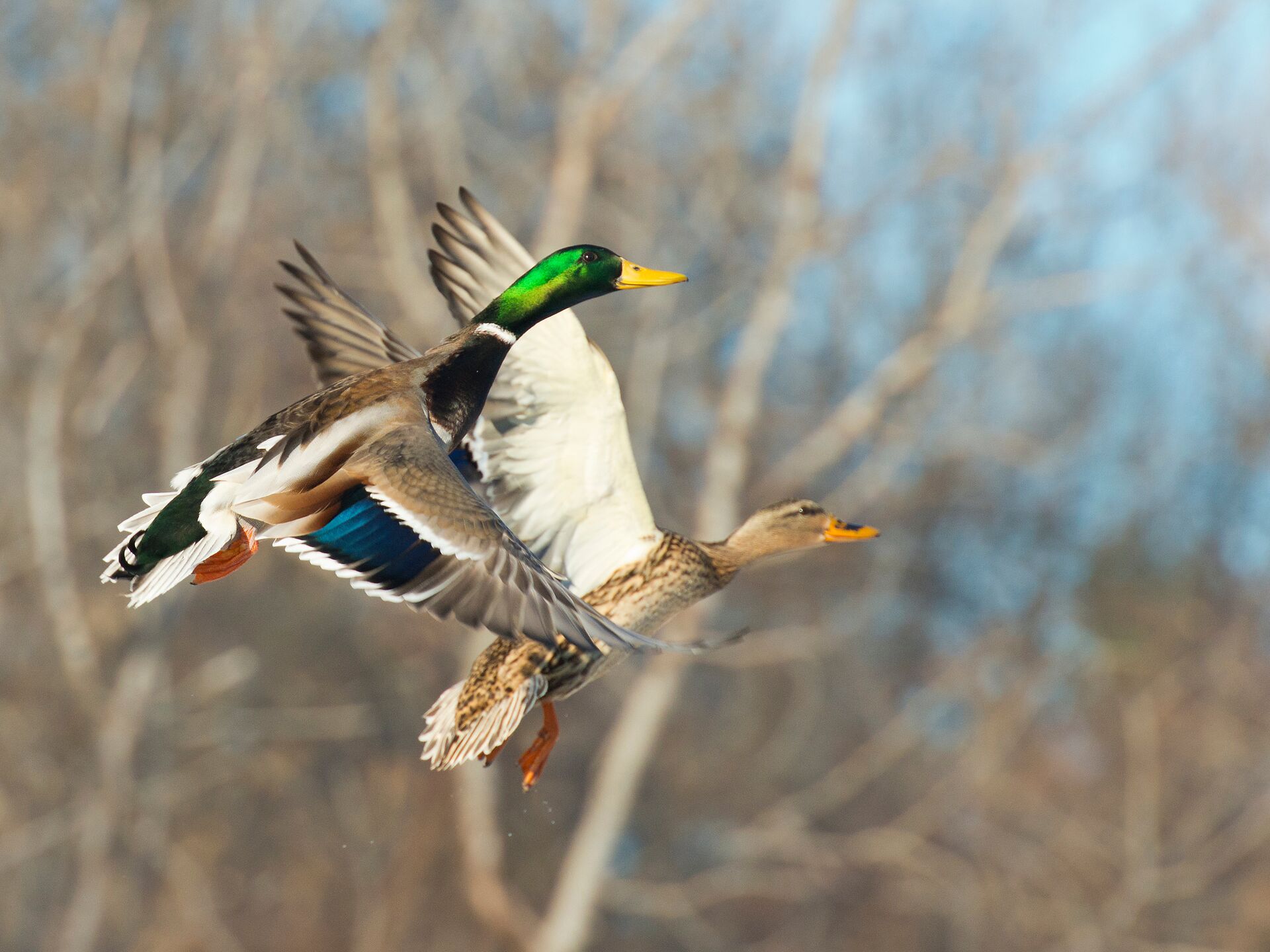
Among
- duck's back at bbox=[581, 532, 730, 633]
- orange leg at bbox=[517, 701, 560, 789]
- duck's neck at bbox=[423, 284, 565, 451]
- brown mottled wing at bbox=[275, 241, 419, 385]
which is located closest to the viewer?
duck's neck at bbox=[423, 284, 565, 451]

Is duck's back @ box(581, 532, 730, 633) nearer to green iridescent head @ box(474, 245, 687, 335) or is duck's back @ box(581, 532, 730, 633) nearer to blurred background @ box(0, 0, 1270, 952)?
green iridescent head @ box(474, 245, 687, 335)

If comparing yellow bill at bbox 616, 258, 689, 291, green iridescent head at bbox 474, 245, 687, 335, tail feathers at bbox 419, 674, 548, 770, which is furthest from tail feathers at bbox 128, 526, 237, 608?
yellow bill at bbox 616, 258, 689, 291

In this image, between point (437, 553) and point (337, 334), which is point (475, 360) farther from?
point (337, 334)

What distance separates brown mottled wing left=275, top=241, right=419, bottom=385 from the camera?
5.63 meters

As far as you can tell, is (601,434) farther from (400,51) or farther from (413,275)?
(400,51)

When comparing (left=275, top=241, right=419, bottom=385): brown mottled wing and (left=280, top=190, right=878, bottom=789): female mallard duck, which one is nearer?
(left=280, top=190, right=878, bottom=789): female mallard duck

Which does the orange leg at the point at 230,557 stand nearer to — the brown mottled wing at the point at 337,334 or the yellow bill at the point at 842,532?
the brown mottled wing at the point at 337,334

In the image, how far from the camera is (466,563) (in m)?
4.01

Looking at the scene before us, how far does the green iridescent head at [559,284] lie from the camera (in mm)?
4770

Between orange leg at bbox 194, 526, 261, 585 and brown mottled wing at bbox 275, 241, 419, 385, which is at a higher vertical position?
brown mottled wing at bbox 275, 241, 419, 385

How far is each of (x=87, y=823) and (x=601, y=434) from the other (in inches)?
491

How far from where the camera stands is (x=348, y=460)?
4.20m

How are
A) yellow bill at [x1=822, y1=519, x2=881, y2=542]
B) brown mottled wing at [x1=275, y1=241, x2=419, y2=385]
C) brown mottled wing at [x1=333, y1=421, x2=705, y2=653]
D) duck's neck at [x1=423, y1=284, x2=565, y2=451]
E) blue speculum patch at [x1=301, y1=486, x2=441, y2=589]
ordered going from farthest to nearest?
1. yellow bill at [x1=822, y1=519, x2=881, y2=542]
2. brown mottled wing at [x1=275, y1=241, x2=419, y2=385]
3. duck's neck at [x1=423, y1=284, x2=565, y2=451]
4. blue speculum patch at [x1=301, y1=486, x2=441, y2=589]
5. brown mottled wing at [x1=333, y1=421, x2=705, y2=653]

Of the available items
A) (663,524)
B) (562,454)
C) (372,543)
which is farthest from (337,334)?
(663,524)
